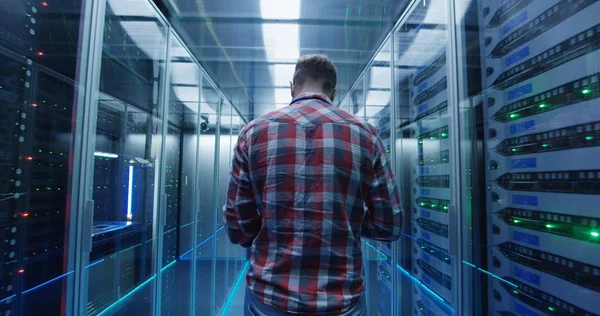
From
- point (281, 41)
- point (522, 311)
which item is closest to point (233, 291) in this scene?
point (281, 41)

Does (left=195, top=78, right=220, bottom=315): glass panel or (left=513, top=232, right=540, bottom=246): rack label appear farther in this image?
(left=195, top=78, right=220, bottom=315): glass panel

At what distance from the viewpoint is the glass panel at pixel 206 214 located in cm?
411

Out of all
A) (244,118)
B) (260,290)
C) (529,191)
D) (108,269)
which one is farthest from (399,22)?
(244,118)

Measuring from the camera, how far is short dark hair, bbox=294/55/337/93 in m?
1.11

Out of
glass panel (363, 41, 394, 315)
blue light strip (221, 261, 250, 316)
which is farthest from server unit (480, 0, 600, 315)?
blue light strip (221, 261, 250, 316)

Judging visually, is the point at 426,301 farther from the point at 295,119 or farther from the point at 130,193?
the point at 130,193

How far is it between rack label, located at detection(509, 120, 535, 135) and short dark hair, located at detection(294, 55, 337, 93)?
792mm

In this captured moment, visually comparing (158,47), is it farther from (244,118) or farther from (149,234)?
(244,118)

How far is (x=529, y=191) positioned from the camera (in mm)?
1273

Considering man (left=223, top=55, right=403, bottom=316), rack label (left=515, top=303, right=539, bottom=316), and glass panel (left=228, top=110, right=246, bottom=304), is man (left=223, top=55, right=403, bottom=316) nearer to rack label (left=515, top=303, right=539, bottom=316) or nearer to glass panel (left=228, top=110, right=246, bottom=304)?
rack label (left=515, top=303, right=539, bottom=316)

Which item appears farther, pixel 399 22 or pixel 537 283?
pixel 399 22

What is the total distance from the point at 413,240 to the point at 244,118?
6010 millimetres

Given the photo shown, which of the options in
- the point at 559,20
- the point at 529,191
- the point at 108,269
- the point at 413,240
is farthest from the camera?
the point at 413,240

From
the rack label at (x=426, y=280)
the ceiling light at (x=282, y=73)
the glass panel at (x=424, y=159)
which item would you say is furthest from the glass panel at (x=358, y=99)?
the rack label at (x=426, y=280)
